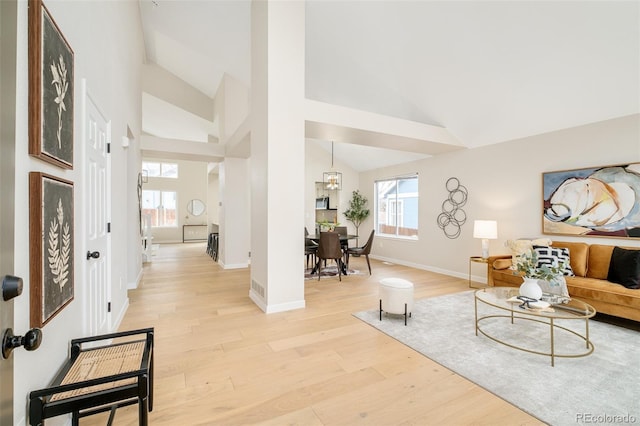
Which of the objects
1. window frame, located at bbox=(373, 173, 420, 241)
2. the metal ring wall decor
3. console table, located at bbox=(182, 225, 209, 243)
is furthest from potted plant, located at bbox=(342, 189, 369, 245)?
console table, located at bbox=(182, 225, 209, 243)

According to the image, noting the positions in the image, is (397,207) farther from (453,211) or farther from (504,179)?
(504,179)

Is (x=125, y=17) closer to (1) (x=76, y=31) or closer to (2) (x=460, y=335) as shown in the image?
(1) (x=76, y=31)

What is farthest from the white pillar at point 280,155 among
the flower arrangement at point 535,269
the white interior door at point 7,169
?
the white interior door at point 7,169

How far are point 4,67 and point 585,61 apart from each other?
4622 mm

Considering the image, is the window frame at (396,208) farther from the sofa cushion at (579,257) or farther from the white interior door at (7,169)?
the white interior door at (7,169)

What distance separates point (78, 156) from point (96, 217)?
2.28 ft

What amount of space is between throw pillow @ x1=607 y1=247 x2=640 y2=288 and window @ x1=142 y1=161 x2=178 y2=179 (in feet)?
40.5

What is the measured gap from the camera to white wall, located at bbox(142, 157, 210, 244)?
10883mm

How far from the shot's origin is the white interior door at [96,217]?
6.71ft

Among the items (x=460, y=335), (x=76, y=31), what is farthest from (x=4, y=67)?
(x=460, y=335)

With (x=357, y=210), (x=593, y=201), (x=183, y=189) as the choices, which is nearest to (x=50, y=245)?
Result: (x=593, y=201)

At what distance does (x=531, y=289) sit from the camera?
262 cm

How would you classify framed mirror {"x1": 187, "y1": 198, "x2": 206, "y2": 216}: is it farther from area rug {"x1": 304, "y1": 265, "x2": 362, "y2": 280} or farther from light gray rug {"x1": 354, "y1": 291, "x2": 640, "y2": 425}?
light gray rug {"x1": 354, "y1": 291, "x2": 640, "y2": 425}

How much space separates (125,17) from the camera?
360cm
